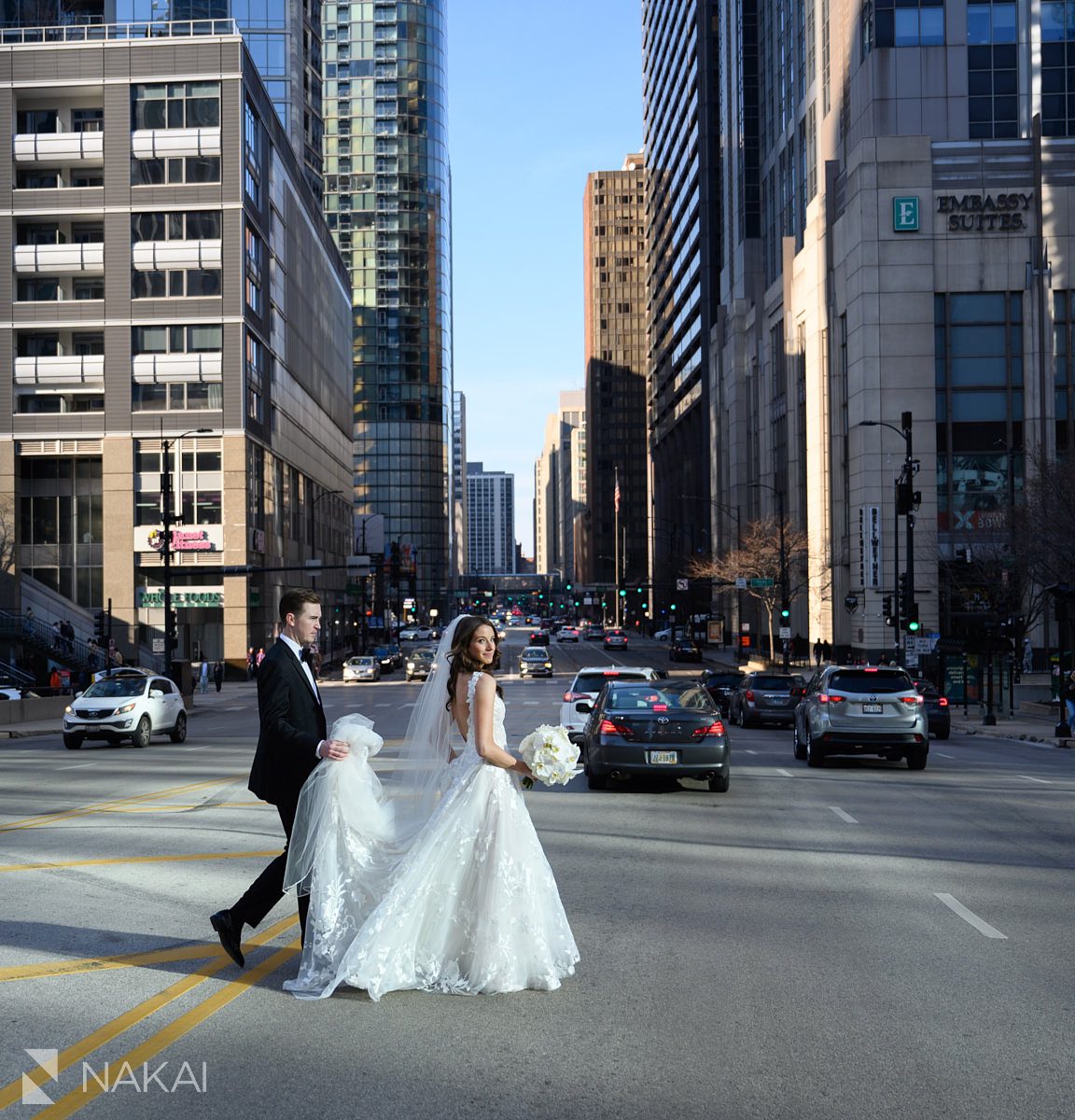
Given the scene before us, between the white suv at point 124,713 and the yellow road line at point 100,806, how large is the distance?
9768 millimetres

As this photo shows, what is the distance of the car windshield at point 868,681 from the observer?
22750mm

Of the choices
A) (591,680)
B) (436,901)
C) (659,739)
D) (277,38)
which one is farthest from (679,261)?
(436,901)

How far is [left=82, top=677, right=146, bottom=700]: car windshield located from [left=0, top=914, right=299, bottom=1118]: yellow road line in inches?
905

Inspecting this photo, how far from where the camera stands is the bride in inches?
288

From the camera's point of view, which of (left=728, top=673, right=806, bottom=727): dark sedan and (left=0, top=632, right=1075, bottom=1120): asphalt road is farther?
(left=728, top=673, right=806, bottom=727): dark sedan

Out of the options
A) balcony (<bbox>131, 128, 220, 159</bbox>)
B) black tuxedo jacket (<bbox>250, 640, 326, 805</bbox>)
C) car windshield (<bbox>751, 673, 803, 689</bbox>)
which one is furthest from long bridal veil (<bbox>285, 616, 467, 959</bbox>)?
balcony (<bbox>131, 128, 220, 159</bbox>)

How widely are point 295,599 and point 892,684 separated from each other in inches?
665

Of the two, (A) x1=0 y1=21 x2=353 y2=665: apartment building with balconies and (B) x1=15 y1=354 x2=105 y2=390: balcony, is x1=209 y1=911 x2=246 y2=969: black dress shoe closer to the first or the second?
Result: (A) x1=0 y1=21 x2=353 y2=665: apartment building with balconies

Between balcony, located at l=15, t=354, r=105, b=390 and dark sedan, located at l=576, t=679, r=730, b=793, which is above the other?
balcony, located at l=15, t=354, r=105, b=390

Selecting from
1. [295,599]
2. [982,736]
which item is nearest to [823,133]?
[982,736]

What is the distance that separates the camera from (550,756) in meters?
7.96

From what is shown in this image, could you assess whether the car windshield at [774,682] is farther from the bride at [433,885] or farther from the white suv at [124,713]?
the bride at [433,885]

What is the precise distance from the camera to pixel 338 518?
118 m

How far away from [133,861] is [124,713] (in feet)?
61.1
